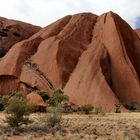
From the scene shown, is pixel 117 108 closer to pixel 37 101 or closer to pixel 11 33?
→ pixel 37 101

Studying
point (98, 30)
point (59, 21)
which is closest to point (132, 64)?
point (98, 30)

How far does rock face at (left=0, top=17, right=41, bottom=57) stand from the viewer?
78.4m

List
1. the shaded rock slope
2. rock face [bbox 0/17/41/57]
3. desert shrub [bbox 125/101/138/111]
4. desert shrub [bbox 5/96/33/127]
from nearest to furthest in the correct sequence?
desert shrub [bbox 5/96/33/127]
desert shrub [bbox 125/101/138/111]
the shaded rock slope
rock face [bbox 0/17/41/57]

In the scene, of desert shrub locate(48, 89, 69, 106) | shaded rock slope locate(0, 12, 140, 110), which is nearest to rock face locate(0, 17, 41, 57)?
shaded rock slope locate(0, 12, 140, 110)

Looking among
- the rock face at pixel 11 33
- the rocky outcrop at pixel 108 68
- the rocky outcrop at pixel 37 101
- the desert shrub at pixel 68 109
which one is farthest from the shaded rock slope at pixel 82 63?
the rocky outcrop at pixel 37 101

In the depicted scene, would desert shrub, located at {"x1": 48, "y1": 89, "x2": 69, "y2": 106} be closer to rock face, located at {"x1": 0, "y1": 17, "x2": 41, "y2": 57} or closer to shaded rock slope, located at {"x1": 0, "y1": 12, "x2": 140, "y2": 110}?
shaded rock slope, located at {"x1": 0, "y1": 12, "x2": 140, "y2": 110}

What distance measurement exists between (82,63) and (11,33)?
19.6m

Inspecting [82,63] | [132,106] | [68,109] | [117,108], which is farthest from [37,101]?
[82,63]

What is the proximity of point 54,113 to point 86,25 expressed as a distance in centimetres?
5142

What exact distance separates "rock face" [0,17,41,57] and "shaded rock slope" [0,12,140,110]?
4980mm

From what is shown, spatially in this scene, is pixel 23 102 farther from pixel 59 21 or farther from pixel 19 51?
pixel 59 21

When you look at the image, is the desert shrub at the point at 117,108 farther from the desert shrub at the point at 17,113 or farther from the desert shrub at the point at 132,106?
the desert shrub at the point at 17,113

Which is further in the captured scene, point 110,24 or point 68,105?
point 110,24

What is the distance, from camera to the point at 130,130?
25.3 metres
